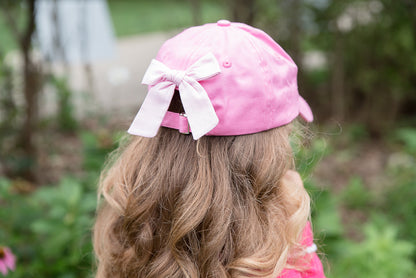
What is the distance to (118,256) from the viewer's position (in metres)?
1.49

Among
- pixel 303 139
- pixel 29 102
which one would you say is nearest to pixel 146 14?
pixel 29 102

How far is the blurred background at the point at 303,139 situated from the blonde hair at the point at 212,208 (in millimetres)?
338

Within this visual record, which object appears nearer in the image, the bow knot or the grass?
the bow knot

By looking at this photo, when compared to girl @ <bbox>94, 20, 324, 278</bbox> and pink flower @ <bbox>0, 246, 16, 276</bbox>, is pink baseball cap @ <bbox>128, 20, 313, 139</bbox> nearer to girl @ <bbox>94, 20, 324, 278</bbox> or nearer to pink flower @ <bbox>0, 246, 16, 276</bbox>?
girl @ <bbox>94, 20, 324, 278</bbox>

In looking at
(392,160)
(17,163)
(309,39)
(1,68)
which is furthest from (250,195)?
(309,39)

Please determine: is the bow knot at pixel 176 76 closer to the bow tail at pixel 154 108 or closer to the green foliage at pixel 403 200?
the bow tail at pixel 154 108

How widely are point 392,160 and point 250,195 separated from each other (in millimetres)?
3367

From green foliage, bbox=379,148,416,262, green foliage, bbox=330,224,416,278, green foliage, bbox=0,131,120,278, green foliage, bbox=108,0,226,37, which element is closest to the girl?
green foliage, bbox=0,131,120,278

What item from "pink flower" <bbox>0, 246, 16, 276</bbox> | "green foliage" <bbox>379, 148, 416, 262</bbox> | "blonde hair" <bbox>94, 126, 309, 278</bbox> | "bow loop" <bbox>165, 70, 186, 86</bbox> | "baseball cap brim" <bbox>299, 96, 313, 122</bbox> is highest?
"bow loop" <bbox>165, 70, 186, 86</bbox>

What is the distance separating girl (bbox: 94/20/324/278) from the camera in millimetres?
1256

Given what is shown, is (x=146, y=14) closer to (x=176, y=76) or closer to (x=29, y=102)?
(x=29, y=102)

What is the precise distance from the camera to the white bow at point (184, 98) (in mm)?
1201

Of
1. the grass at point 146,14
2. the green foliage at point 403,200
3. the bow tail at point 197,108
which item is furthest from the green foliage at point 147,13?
the bow tail at point 197,108

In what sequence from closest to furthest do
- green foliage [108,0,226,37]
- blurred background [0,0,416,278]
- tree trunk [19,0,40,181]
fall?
blurred background [0,0,416,278]
tree trunk [19,0,40,181]
green foliage [108,0,226,37]
